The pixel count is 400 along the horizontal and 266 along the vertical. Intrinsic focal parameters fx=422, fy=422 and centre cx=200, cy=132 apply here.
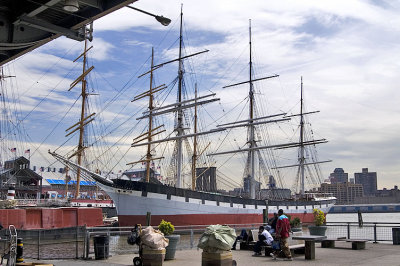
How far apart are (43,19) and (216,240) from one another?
22.6ft

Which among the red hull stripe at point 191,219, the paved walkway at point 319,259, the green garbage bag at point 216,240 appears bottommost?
the red hull stripe at point 191,219

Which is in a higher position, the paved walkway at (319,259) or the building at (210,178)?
the building at (210,178)

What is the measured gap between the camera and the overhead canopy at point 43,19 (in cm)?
966

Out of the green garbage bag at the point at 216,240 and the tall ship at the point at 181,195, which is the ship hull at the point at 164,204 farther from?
the green garbage bag at the point at 216,240

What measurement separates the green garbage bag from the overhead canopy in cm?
567

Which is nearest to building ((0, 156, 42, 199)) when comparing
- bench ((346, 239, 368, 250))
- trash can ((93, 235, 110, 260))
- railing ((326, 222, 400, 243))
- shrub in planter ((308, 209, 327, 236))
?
railing ((326, 222, 400, 243))

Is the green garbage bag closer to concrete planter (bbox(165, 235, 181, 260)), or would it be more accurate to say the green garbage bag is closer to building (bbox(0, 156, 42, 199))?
concrete planter (bbox(165, 235, 181, 260))

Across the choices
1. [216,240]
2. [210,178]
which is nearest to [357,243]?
[216,240]

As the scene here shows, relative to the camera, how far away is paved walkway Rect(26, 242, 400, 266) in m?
12.1

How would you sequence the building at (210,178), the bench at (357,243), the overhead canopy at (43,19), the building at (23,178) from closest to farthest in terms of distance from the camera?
1. the overhead canopy at (43,19)
2. the bench at (357,243)
3. the building at (23,178)
4. the building at (210,178)

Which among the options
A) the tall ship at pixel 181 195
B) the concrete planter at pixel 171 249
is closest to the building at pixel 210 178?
the tall ship at pixel 181 195

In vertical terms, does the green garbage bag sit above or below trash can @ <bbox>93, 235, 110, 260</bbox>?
above

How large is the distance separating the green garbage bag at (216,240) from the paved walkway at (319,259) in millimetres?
2401

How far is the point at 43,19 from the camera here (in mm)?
10523
